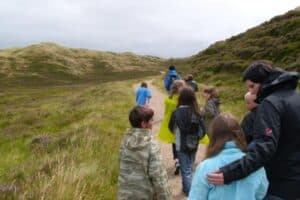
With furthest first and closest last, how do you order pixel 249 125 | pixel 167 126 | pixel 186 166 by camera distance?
pixel 167 126, pixel 186 166, pixel 249 125

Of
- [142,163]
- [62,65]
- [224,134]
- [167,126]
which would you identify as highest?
[224,134]

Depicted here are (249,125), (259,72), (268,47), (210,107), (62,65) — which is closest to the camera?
Answer: (259,72)

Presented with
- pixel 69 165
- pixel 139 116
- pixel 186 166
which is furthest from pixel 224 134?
pixel 69 165

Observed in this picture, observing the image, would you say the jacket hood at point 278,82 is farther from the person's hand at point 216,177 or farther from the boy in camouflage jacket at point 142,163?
the boy in camouflage jacket at point 142,163

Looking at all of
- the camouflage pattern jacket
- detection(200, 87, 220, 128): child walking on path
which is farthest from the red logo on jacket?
detection(200, 87, 220, 128): child walking on path

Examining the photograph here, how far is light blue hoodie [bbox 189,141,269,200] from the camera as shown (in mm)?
4270

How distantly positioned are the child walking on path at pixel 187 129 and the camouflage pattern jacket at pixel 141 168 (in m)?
2.77

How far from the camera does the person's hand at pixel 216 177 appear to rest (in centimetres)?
416

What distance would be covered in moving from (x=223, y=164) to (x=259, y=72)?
2.82ft

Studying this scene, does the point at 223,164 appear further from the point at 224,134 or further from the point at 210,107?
the point at 210,107

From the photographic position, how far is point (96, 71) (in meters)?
134

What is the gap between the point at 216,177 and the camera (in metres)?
4.18

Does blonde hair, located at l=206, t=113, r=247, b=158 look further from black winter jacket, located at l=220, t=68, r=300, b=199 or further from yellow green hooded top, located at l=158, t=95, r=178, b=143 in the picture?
yellow green hooded top, located at l=158, t=95, r=178, b=143

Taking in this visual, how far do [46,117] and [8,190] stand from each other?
18.9m
